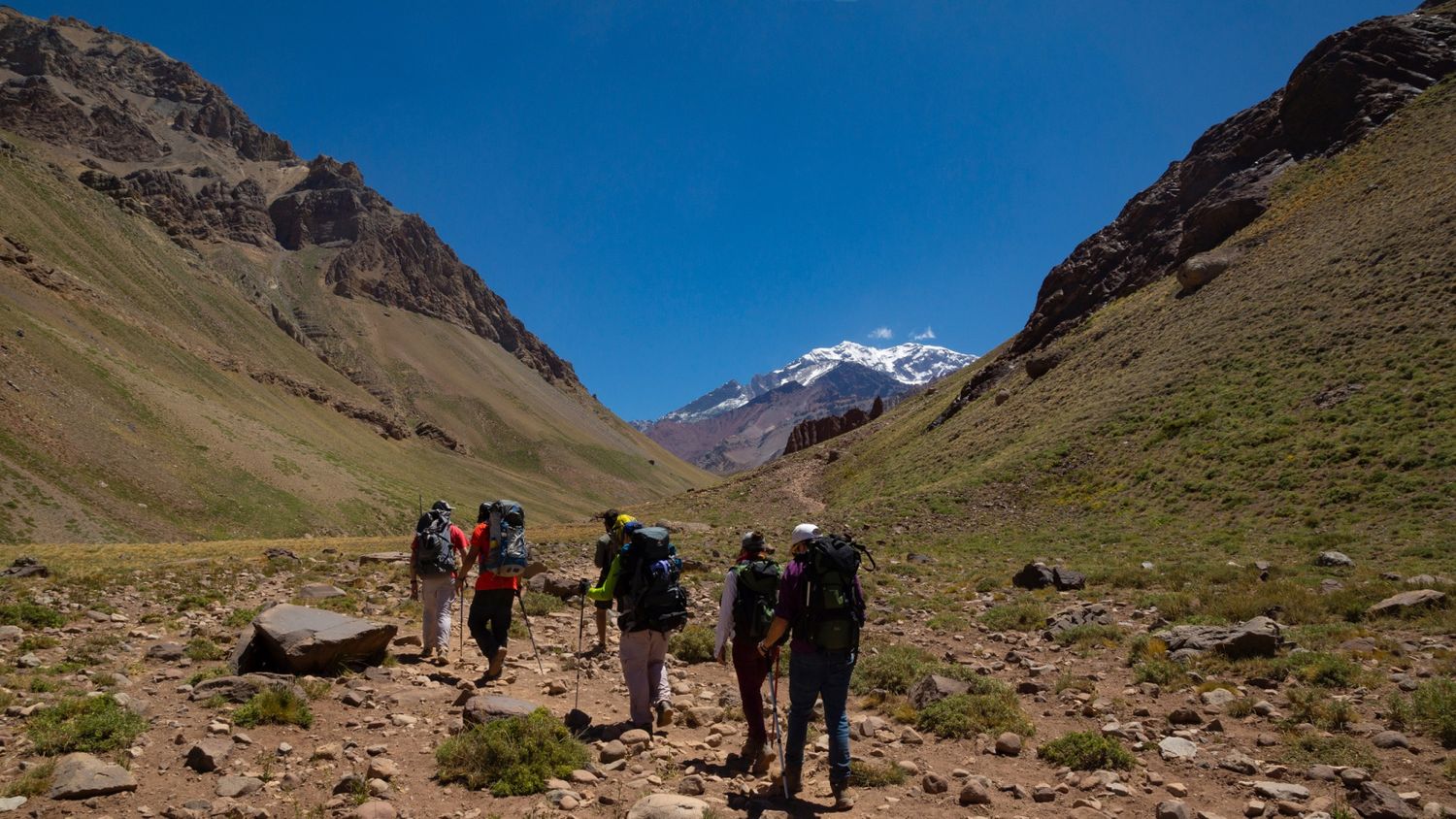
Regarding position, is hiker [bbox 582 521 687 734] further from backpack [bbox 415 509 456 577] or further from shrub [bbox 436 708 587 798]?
backpack [bbox 415 509 456 577]

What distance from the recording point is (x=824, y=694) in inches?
288

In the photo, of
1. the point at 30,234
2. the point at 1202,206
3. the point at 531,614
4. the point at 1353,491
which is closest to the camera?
the point at 531,614

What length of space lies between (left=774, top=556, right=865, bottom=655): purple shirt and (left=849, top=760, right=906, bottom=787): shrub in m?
1.53

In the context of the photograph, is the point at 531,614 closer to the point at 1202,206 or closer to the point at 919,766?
the point at 919,766

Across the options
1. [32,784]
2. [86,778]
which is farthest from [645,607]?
[32,784]

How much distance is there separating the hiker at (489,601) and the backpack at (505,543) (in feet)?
0.14

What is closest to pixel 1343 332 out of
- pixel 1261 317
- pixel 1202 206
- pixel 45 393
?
pixel 1261 317

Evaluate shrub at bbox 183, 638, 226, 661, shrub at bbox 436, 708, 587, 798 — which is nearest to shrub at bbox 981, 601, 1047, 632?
shrub at bbox 436, 708, 587, 798

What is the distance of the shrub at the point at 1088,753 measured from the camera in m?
7.81

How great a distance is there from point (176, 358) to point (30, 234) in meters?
28.7

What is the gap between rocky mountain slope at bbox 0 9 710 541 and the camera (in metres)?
53.0

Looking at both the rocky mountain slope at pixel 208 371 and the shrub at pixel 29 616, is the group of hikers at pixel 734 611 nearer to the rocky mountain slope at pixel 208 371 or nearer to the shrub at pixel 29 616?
the shrub at pixel 29 616

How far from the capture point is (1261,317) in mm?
39031

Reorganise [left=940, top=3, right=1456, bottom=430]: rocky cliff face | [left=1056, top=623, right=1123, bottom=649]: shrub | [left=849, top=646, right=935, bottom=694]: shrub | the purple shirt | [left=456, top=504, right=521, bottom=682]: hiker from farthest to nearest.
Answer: [left=940, top=3, right=1456, bottom=430]: rocky cliff face < [left=1056, top=623, right=1123, bottom=649]: shrub < [left=849, top=646, right=935, bottom=694]: shrub < [left=456, top=504, right=521, bottom=682]: hiker < the purple shirt
